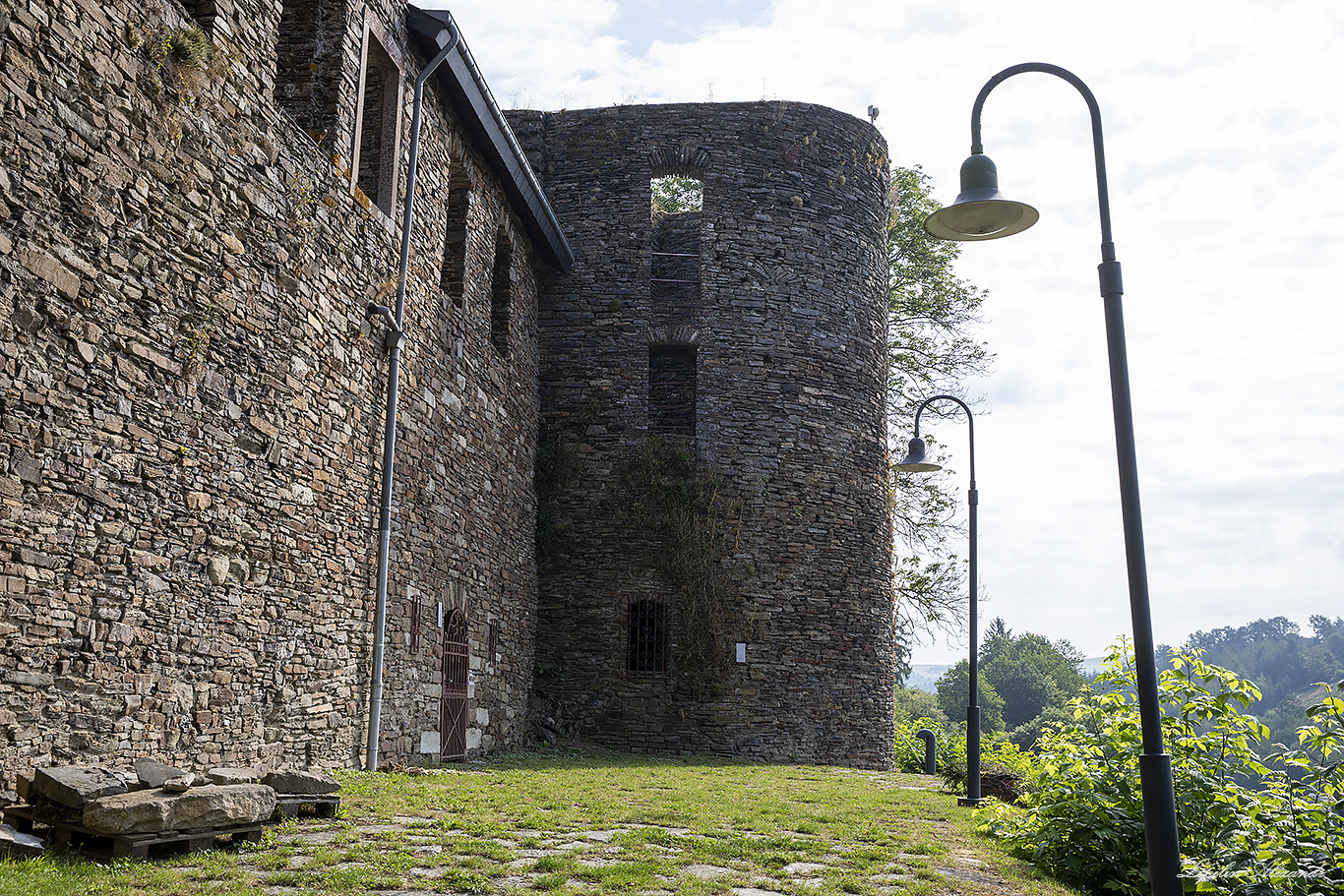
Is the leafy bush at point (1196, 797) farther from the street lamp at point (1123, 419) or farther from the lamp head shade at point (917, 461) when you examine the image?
the lamp head shade at point (917, 461)

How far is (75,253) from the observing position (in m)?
5.79

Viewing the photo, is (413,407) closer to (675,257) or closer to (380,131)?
(380,131)

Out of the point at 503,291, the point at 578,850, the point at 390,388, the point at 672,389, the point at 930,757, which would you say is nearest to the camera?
the point at 578,850

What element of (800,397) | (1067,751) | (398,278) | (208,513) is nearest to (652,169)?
(800,397)

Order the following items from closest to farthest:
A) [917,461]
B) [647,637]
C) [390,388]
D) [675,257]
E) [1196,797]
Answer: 1. [1196,797]
2. [390,388]
3. [917,461]
4. [647,637]
5. [675,257]

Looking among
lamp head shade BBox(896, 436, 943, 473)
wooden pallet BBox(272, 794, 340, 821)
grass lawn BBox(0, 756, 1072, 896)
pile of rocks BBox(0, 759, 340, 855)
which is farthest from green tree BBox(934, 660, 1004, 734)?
pile of rocks BBox(0, 759, 340, 855)

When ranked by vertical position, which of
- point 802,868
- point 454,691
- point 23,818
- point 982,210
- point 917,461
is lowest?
point 802,868

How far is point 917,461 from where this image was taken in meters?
11.8

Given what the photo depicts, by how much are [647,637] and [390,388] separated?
278 inches

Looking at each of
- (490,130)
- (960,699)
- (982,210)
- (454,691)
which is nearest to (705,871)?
(982,210)

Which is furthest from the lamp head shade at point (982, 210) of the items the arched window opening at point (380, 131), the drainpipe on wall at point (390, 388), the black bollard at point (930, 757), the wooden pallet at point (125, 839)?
the black bollard at point (930, 757)

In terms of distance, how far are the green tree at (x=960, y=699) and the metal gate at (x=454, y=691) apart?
5369 centimetres

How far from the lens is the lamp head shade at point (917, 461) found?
1173 cm

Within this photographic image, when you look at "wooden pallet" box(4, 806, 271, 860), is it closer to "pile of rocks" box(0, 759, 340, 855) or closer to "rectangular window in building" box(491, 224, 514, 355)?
"pile of rocks" box(0, 759, 340, 855)
